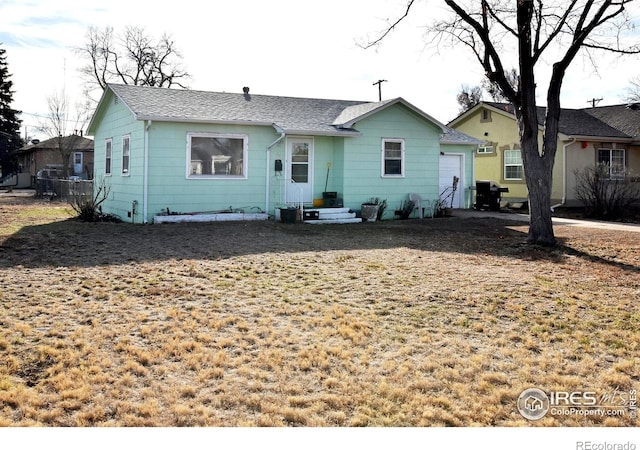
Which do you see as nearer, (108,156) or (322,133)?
(322,133)

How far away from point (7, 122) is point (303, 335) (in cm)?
5156

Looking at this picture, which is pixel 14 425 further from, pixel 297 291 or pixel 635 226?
pixel 635 226

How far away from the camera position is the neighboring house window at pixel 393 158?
1737 cm

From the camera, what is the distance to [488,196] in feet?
67.7

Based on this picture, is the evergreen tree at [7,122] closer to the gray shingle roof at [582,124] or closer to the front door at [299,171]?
the front door at [299,171]

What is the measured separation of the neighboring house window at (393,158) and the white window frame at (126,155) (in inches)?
299

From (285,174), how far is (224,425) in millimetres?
13295

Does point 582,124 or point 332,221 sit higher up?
point 582,124

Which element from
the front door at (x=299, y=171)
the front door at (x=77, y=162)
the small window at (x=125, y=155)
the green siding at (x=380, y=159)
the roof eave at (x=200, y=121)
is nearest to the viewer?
the roof eave at (x=200, y=121)

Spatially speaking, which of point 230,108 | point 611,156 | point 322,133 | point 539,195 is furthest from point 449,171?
point 539,195

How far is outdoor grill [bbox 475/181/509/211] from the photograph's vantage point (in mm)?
20547

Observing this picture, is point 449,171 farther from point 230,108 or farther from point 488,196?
point 230,108

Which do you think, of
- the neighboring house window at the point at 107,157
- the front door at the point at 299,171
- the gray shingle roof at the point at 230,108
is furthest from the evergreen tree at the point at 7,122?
the front door at the point at 299,171

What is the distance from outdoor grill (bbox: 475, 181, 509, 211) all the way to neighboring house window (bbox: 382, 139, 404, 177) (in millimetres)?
4814
